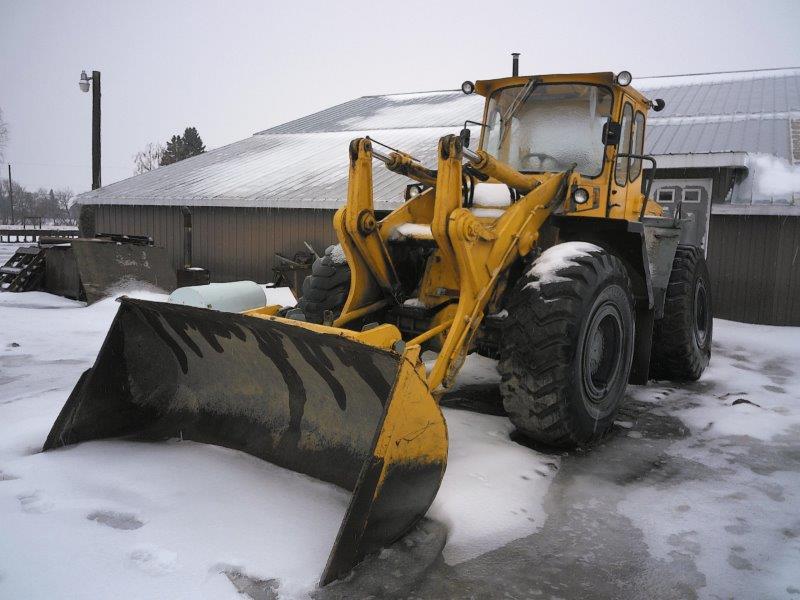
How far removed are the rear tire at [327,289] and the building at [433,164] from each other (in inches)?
149

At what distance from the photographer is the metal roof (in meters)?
12.2

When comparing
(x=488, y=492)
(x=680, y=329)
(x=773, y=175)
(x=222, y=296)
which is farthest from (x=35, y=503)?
(x=773, y=175)

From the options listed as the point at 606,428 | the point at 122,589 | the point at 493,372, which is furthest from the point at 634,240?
the point at 122,589

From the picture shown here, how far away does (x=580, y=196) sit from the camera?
182 inches

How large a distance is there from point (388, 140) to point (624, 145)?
36.6 feet

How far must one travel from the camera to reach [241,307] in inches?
332

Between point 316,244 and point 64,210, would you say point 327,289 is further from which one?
point 64,210

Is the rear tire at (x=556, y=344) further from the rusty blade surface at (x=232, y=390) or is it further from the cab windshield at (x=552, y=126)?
the cab windshield at (x=552, y=126)

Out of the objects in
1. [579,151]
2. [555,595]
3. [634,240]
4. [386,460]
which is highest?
[579,151]

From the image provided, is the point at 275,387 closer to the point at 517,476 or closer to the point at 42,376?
the point at 517,476

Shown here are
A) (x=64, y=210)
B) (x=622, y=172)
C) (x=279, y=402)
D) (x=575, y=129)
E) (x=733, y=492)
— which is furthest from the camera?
(x=64, y=210)

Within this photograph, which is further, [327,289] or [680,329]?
[680,329]

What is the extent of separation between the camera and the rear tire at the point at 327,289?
189 inches

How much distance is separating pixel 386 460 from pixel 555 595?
3.04 feet
